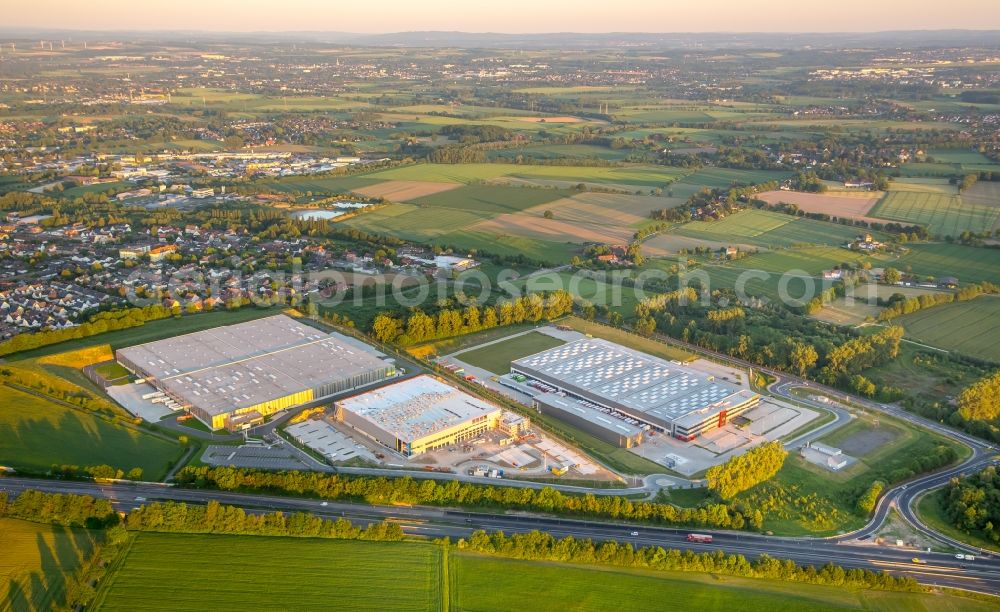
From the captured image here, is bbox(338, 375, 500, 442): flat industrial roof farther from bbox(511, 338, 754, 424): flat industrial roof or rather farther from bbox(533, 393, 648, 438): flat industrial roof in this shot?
bbox(511, 338, 754, 424): flat industrial roof

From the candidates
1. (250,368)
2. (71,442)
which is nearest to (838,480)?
(250,368)

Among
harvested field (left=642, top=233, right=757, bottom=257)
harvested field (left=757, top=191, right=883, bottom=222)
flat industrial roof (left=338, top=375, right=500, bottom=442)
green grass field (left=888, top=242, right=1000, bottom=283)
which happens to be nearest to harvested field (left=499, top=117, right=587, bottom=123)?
harvested field (left=757, top=191, right=883, bottom=222)

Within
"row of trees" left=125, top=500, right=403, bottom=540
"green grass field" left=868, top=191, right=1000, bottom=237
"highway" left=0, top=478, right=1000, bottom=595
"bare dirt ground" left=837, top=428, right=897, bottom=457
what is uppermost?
"green grass field" left=868, top=191, right=1000, bottom=237

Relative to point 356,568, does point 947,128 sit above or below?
above

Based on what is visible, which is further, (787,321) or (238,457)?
(787,321)

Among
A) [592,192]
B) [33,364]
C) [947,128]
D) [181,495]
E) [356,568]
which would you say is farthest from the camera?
[947,128]

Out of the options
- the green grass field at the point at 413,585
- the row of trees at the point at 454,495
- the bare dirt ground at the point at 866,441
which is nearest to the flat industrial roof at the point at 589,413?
the row of trees at the point at 454,495

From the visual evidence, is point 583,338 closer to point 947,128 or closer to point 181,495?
point 181,495

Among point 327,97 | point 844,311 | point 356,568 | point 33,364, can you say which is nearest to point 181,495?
point 356,568
